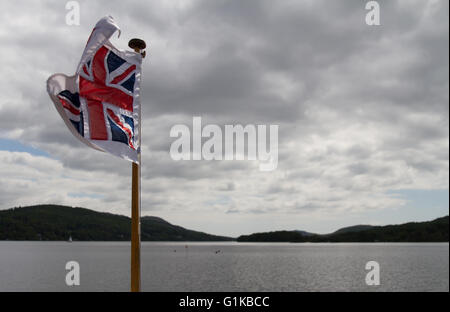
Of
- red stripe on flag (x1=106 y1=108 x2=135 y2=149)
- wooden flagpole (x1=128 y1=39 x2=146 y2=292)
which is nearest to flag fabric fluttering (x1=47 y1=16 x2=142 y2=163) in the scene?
red stripe on flag (x1=106 y1=108 x2=135 y2=149)

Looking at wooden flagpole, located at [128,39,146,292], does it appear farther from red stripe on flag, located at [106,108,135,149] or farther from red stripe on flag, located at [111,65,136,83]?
red stripe on flag, located at [111,65,136,83]

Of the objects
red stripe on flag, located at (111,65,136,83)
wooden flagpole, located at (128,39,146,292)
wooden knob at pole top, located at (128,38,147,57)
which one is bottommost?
wooden flagpole, located at (128,39,146,292)

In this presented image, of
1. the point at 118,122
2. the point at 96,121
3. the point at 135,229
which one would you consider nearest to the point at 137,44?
the point at 118,122

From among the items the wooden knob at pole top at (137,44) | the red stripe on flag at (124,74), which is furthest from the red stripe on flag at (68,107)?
the wooden knob at pole top at (137,44)

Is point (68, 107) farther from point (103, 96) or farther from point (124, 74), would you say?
point (124, 74)

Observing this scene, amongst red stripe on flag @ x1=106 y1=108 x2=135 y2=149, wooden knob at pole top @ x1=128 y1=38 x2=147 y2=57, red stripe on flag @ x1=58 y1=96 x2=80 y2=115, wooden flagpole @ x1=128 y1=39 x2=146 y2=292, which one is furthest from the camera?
wooden knob at pole top @ x1=128 y1=38 x2=147 y2=57

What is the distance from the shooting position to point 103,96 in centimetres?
1062

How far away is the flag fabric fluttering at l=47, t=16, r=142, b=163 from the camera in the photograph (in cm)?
1009

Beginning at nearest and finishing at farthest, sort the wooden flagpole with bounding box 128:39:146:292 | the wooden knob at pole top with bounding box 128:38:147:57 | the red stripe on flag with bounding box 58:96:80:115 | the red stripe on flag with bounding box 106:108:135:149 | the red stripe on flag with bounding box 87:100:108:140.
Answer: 1. the wooden flagpole with bounding box 128:39:146:292
2. the red stripe on flag with bounding box 58:96:80:115
3. the red stripe on flag with bounding box 87:100:108:140
4. the red stripe on flag with bounding box 106:108:135:149
5. the wooden knob at pole top with bounding box 128:38:147:57

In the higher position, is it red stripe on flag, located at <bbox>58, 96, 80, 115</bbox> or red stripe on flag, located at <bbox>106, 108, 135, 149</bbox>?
red stripe on flag, located at <bbox>58, 96, 80, 115</bbox>

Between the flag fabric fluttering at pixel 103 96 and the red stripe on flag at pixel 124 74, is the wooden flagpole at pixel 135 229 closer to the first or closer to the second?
the flag fabric fluttering at pixel 103 96
